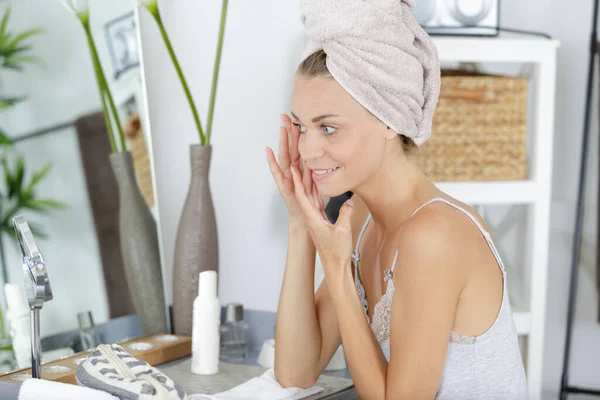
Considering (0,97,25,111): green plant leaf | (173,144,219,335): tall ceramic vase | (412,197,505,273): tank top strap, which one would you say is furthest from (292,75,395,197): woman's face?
(0,97,25,111): green plant leaf

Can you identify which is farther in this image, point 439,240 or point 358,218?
point 358,218

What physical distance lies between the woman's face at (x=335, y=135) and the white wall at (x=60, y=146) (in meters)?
0.58

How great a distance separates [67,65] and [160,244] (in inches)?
18.7

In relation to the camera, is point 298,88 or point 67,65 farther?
point 67,65

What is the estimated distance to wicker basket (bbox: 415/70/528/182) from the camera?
2008 millimetres

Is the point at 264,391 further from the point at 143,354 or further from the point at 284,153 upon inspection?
the point at 284,153

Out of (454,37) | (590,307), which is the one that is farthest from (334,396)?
(590,307)

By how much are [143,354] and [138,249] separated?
263 mm

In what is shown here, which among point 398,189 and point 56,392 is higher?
point 398,189

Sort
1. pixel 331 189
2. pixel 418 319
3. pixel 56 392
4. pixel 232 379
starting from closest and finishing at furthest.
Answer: pixel 56 392
pixel 418 319
pixel 331 189
pixel 232 379

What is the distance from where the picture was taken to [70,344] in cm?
157

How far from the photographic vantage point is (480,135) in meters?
2.02

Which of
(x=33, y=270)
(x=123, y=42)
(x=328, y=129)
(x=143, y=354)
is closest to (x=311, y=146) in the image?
(x=328, y=129)

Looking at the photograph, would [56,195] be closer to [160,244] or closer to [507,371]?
[160,244]
